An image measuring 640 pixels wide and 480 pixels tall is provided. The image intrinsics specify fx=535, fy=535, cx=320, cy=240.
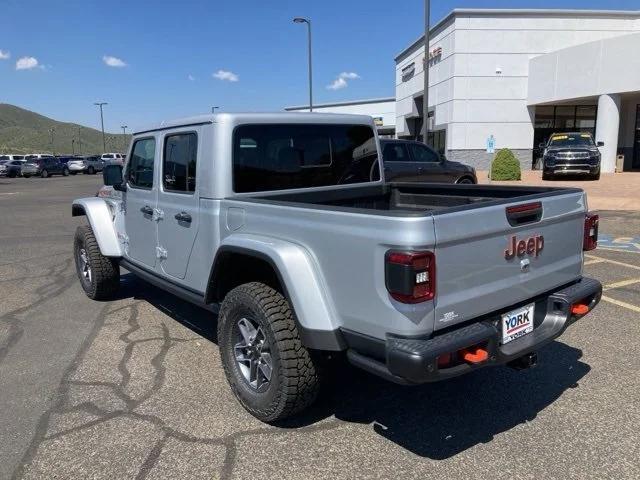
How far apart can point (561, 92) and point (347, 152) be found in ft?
85.9

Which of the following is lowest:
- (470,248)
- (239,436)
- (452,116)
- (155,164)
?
(239,436)

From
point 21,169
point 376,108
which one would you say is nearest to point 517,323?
point 21,169

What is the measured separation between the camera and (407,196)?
184 inches

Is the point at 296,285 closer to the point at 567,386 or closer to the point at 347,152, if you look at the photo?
the point at 347,152

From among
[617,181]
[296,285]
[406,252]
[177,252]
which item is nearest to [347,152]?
[177,252]

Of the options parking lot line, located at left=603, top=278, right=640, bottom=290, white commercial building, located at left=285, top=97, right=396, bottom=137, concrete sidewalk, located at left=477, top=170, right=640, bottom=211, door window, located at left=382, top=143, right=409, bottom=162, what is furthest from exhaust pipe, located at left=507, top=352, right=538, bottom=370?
white commercial building, located at left=285, top=97, right=396, bottom=137

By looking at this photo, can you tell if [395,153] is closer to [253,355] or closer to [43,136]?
[253,355]

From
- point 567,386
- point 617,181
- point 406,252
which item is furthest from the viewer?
point 617,181

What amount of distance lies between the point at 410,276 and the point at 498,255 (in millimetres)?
664

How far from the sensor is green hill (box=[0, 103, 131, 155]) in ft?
436

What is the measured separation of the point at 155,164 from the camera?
14.5 feet

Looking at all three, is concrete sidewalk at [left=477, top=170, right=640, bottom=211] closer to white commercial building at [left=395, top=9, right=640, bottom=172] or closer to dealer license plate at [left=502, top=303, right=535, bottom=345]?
white commercial building at [left=395, top=9, right=640, bottom=172]

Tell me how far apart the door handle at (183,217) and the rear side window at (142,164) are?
2.21ft

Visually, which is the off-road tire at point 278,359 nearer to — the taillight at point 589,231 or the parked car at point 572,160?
the taillight at point 589,231
